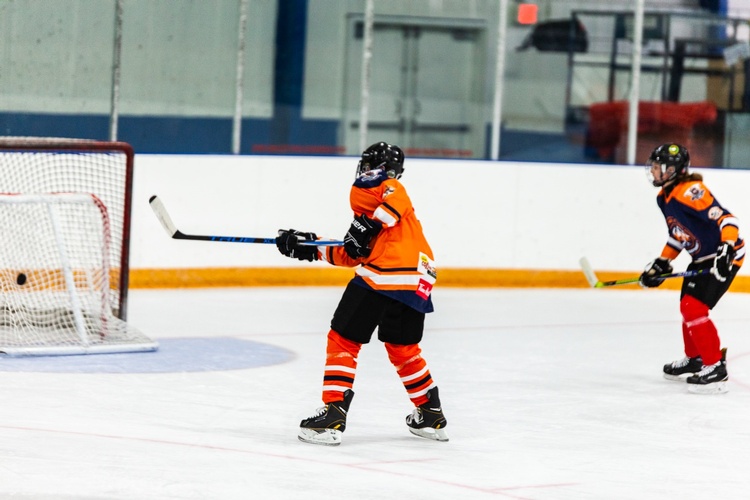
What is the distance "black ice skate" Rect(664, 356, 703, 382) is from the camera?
19.4 ft

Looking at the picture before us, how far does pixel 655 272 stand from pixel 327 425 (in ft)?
6.79

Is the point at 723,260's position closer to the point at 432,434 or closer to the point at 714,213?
the point at 714,213

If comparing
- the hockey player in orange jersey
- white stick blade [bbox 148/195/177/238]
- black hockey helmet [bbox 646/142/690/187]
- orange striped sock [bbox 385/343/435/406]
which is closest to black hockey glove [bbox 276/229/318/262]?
the hockey player in orange jersey

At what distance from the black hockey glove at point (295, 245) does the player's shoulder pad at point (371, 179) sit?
243 millimetres

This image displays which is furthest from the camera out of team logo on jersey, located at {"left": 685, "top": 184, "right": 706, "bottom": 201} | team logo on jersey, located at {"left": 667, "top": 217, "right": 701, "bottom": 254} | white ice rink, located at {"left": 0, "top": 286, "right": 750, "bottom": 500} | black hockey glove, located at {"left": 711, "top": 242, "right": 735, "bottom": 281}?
team logo on jersey, located at {"left": 667, "top": 217, "right": 701, "bottom": 254}

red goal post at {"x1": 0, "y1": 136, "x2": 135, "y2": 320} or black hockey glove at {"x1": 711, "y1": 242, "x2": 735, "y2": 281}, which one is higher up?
red goal post at {"x1": 0, "y1": 136, "x2": 135, "y2": 320}

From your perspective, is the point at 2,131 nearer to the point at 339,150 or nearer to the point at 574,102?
the point at 339,150

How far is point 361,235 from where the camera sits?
4.31 metres

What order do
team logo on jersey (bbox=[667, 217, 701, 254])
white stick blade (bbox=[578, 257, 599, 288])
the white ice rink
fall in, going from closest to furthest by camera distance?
the white ice rink → team logo on jersey (bbox=[667, 217, 701, 254]) → white stick blade (bbox=[578, 257, 599, 288])

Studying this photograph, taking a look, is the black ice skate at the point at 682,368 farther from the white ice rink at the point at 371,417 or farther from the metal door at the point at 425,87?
the metal door at the point at 425,87

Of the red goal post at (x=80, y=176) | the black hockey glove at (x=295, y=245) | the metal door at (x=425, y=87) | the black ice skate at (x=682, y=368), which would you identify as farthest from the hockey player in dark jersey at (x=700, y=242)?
the metal door at (x=425, y=87)

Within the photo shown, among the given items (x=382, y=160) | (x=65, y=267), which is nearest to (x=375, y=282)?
(x=382, y=160)

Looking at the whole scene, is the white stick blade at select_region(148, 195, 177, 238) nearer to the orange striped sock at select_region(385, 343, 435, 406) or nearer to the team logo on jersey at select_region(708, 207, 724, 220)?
the orange striped sock at select_region(385, 343, 435, 406)

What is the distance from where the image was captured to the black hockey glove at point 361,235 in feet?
14.1
